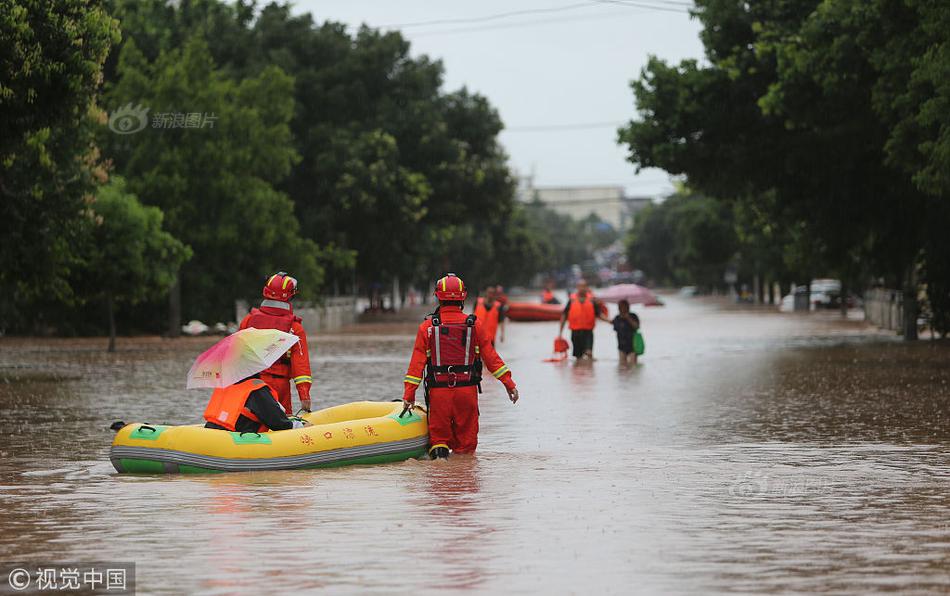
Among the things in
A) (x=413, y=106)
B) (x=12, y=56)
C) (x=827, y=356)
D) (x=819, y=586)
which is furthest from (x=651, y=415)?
(x=413, y=106)

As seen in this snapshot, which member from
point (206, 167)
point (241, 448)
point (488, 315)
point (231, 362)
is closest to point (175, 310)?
point (206, 167)

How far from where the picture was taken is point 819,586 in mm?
8492

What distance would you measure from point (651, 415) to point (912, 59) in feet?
40.9

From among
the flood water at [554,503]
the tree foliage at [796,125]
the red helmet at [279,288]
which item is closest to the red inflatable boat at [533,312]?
the tree foliage at [796,125]

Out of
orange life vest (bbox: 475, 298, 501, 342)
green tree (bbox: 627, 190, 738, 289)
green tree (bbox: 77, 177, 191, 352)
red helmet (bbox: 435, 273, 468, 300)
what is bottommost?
orange life vest (bbox: 475, 298, 501, 342)

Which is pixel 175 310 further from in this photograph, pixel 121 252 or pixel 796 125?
pixel 796 125

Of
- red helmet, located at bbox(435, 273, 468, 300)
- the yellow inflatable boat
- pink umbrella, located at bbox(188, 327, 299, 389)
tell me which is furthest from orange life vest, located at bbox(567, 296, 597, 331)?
pink umbrella, located at bbox(188, 327, 299, 389)

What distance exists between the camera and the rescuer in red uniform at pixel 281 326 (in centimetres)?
1480

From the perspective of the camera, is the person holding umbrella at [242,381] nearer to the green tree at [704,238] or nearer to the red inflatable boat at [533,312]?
the red inflatable boat at [533,312]

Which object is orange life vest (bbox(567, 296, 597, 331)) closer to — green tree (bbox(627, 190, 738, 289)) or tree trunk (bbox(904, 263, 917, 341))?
tree trunk (bbox(904, 263, 917, 341))

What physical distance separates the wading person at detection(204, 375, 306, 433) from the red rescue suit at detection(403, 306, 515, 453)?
1.26m

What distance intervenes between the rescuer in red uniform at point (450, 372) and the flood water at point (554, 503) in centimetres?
31

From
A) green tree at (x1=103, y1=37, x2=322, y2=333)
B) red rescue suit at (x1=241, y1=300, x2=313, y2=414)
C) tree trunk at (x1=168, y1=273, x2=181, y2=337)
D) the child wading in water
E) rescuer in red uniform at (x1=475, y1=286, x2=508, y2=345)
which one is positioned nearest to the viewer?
red rescue suit at (x1=241, y1=300, x2=313, y2=414)

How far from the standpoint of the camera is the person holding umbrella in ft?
45.9
